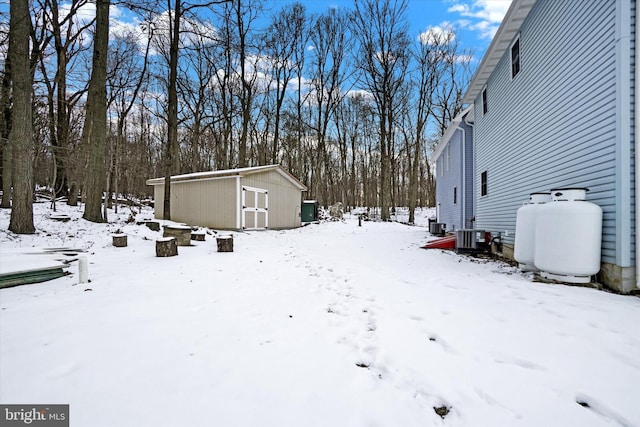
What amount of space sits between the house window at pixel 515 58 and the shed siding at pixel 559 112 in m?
0.20

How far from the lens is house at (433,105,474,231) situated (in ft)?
37.0

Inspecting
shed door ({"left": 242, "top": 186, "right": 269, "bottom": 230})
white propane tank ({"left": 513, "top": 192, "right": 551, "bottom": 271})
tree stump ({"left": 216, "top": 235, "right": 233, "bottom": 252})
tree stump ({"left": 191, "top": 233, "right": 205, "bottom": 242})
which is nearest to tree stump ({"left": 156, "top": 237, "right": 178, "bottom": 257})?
tree stump ({"left": 216, "top": 235, "right": 233, "bottom": 252})

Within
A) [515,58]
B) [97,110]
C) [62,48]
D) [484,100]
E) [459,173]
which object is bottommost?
[459,173]

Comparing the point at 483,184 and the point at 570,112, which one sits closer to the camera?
the point at 570,112

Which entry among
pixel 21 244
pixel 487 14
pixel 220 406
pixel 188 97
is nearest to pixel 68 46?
pixel 188 97

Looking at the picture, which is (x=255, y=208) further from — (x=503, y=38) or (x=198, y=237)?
(x=503, y=38)

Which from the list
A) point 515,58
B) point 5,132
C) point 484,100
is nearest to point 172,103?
point 5,132

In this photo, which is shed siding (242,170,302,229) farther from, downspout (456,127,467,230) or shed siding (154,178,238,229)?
downspout (456,127,467,230)

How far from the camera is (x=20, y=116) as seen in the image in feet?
21.7

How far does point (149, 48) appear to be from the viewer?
18.3 metres

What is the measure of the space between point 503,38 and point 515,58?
0.60m

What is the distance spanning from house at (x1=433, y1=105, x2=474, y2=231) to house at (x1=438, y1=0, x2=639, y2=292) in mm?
3027

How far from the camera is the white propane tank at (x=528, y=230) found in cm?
500

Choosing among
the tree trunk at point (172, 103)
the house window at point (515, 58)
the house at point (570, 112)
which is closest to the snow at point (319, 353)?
the house at point (570, 112)
